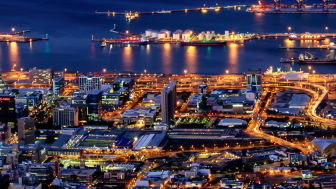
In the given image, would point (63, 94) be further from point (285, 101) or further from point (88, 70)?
point (285, 101)

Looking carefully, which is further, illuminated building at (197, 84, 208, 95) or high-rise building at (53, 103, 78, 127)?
illuminated building at (197, 84, 208, 95)

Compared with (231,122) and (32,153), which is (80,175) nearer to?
(32,153)

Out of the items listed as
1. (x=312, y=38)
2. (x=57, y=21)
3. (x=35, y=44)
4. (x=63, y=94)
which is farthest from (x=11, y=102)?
(x=57, y=21)

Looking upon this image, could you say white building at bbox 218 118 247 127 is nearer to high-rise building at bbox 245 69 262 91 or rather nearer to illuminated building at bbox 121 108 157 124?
illuminated building at bbox 121 108 157 124

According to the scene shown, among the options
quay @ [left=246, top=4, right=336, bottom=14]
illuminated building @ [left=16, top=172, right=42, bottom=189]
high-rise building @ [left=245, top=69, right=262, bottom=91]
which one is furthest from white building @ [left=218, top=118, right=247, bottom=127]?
quay @ [left=246, top=4, right=336, bottom=14]

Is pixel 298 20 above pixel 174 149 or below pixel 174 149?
above

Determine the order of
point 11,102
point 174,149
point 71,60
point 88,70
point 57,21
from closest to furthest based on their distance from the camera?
point 174,149 → point 11,102 → point 88,70 → point 71,60 → point 57,21
